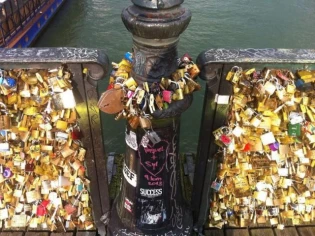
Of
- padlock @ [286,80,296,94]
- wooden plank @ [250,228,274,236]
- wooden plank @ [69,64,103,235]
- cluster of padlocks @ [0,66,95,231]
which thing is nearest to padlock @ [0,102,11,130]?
cluster of padlocks @ [0,66,95,231]

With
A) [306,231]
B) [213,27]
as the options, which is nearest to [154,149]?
[306,231]

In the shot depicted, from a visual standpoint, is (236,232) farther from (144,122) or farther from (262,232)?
(144,122)

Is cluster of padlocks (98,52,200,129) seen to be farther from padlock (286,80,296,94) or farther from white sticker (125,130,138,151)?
padlock (286,80,296,94)

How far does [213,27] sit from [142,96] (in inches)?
479

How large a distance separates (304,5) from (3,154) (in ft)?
51.7

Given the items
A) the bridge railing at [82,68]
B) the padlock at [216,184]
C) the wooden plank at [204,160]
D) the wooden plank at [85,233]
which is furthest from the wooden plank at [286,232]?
the bridge railing at [82,68]

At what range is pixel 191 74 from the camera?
2545 mm

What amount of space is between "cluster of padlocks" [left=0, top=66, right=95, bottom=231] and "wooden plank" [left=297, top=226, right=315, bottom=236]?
2089mm

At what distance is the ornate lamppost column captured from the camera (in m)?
2.20

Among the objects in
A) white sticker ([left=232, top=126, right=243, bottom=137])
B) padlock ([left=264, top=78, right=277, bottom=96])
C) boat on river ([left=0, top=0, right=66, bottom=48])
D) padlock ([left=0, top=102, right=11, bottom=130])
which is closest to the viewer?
padlock ([left=264, top=78, right=277, bottom=96])

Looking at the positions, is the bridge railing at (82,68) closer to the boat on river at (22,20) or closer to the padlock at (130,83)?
the padlock at (130,83)

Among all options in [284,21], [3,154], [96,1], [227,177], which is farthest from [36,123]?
[96,1]

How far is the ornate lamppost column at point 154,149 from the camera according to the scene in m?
2.20

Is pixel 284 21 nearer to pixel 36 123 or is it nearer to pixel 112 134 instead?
pixel 112 134
